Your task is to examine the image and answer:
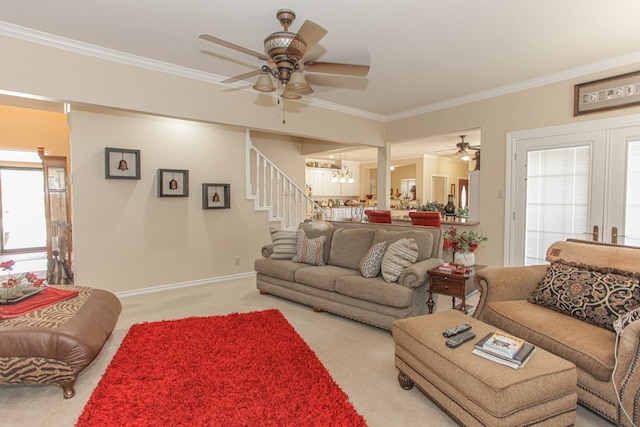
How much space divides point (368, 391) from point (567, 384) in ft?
3.67

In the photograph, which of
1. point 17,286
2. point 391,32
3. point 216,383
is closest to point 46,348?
point 17,286

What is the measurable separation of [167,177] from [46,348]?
2.96 metres

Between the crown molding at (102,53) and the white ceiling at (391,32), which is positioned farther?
the crown molding at (102,53)

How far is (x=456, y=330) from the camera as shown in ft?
6.66

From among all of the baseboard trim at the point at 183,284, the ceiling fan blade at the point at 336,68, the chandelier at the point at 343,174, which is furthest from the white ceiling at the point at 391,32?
the chandelier at the point at 343,174

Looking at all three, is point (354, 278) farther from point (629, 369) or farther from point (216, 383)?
point (629, 369)

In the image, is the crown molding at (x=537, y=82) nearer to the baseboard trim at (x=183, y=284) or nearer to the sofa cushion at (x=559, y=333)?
the sofa cushion at (x=559, y=333)

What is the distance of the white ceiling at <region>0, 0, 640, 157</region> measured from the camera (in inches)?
103

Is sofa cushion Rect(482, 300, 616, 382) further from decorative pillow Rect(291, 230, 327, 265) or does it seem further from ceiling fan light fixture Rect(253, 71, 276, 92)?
ceiling fan light fixture Rect(253, 71, 276, 92)

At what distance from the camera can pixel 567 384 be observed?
1.66m

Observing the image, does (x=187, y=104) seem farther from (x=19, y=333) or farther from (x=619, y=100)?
(x=619, y=100)

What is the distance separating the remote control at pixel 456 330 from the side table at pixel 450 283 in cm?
76

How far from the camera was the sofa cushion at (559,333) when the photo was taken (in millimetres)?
1772

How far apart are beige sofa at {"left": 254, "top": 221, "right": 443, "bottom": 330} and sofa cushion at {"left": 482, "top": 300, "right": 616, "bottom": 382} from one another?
71 centimetres
